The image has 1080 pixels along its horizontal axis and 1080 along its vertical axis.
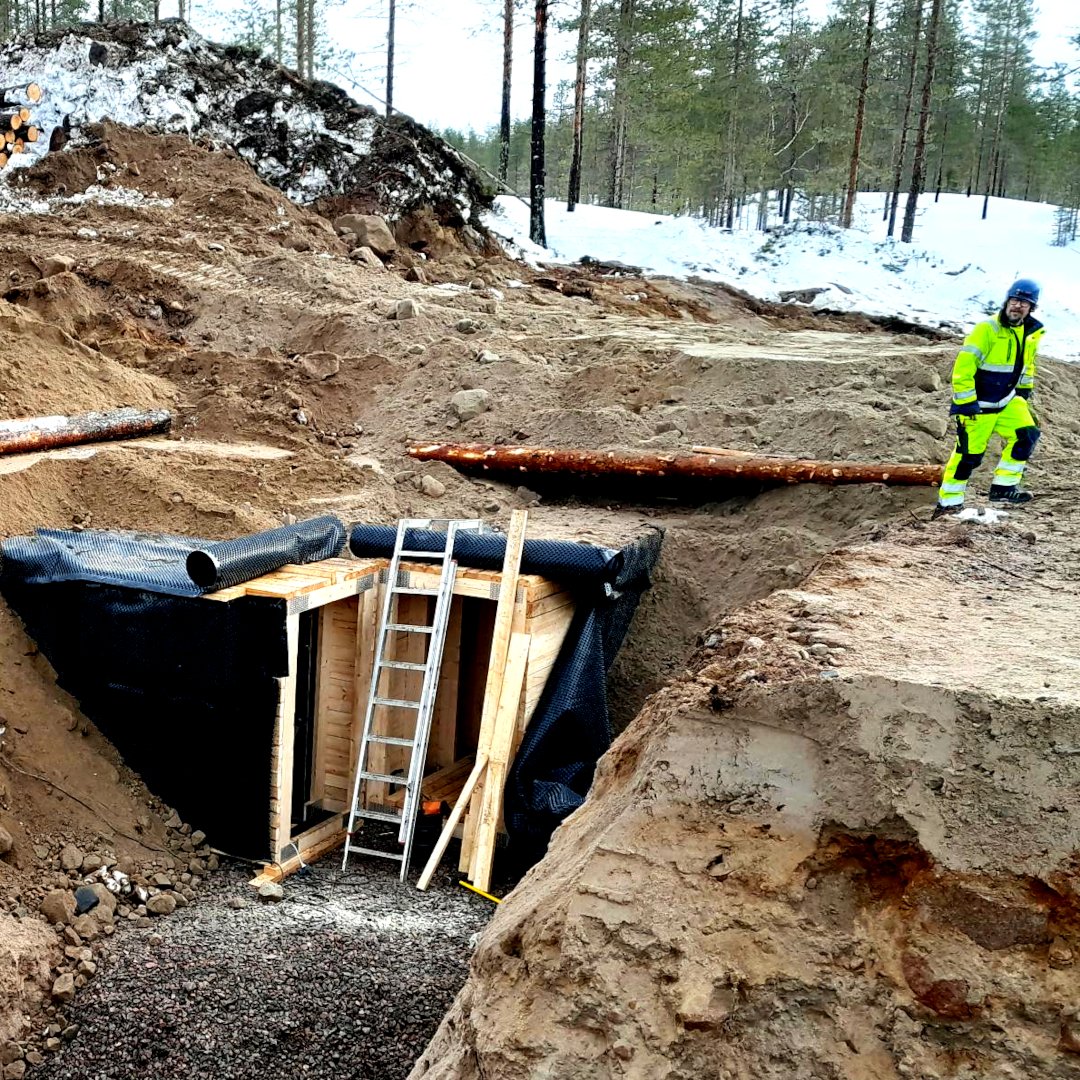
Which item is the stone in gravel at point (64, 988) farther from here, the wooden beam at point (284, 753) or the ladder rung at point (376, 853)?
the ladder rung at point (376, 853)

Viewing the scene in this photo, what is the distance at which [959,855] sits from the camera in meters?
2.70

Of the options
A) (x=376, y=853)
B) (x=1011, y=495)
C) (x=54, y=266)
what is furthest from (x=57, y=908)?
(x=54, y=266)

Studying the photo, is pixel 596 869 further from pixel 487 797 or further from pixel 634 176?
pixel 634 176

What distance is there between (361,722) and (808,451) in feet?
16.4

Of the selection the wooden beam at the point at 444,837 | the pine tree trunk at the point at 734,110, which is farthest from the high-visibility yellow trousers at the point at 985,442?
the pine tree trunk at the point at 734,110

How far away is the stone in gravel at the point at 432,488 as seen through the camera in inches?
400

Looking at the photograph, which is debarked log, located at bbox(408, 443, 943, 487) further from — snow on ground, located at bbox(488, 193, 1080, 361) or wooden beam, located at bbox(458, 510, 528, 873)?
snow on ground, located at bbox(488, 193, 1080, 361)

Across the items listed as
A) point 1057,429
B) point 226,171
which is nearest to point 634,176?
point 226,171

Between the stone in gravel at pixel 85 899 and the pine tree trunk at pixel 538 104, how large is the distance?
18.2 meters

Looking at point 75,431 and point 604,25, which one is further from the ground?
point 604,25

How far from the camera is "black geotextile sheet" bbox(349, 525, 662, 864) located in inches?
290

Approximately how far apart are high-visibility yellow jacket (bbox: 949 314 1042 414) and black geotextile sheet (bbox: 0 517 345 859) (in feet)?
17.0

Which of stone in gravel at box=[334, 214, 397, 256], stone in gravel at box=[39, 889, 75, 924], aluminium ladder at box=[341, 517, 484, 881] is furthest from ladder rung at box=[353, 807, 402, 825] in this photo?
stone in gravel at box=[334, 214, 397, 256]

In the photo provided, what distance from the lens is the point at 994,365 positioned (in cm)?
755
